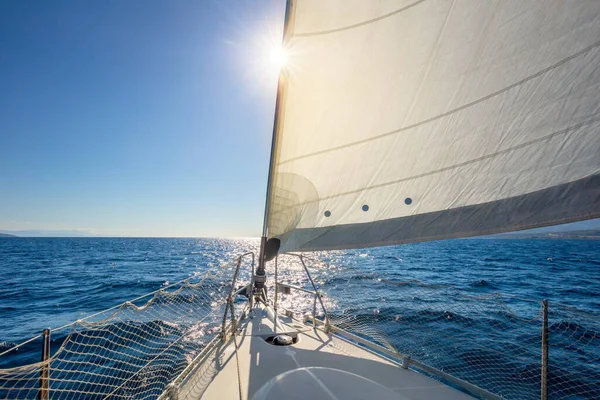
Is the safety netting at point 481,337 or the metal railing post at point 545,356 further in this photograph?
the safety netting at point 481,337

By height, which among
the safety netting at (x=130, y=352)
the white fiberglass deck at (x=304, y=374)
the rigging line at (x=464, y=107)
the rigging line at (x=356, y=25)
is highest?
the rigging line at (x=356, y=25)

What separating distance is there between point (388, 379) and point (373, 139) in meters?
2.22

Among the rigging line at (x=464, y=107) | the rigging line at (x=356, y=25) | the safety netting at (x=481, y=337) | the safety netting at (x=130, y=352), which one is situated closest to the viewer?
the rigging line at (x=464, y=107)

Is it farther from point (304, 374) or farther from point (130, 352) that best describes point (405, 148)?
point (130, 352)

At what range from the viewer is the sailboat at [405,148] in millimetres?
1759

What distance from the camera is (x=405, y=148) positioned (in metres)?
2.47

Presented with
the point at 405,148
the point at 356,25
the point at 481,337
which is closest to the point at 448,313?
the point at 481,337

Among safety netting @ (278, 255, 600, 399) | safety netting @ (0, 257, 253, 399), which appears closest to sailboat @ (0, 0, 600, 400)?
safety netting @ (278, 255, 600, 399)

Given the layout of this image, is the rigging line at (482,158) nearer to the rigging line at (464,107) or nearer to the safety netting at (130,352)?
the rigging line at (464,107)

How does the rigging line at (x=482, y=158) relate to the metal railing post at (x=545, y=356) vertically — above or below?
above

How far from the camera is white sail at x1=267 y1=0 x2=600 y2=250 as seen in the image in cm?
175

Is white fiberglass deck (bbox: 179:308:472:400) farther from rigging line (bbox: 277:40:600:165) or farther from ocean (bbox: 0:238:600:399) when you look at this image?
rigging line (bbox: 277:40:600:165)

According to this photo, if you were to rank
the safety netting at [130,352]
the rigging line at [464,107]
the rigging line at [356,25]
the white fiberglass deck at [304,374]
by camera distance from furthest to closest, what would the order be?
the safety netting at [130,352]
the rigging line at [356,25]
the white fiberglass deck at [304,374]
the rigging line at [464,107]

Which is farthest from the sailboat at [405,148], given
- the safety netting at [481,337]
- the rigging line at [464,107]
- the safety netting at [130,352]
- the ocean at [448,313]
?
the safety netting at [130,352]
